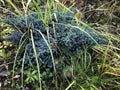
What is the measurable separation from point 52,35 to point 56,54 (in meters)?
0.18

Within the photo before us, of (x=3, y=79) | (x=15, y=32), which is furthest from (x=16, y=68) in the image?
(x=15, y=32)

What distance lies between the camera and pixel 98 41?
2.72 meters

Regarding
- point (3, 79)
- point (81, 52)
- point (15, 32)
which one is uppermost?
point (15, 32)

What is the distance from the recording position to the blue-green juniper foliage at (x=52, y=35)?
8.52ft

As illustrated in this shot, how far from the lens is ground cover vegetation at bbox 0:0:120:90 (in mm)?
2551

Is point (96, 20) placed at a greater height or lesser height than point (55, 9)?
lesser

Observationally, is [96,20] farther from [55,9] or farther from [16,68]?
[16,68]

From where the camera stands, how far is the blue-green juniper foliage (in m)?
2.60

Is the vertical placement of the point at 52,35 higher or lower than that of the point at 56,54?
higher

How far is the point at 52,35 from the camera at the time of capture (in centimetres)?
268

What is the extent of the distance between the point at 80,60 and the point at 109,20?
0.78 meters

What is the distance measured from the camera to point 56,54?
2.63 m

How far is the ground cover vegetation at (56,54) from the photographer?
255cm

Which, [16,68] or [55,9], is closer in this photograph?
[16,68]
